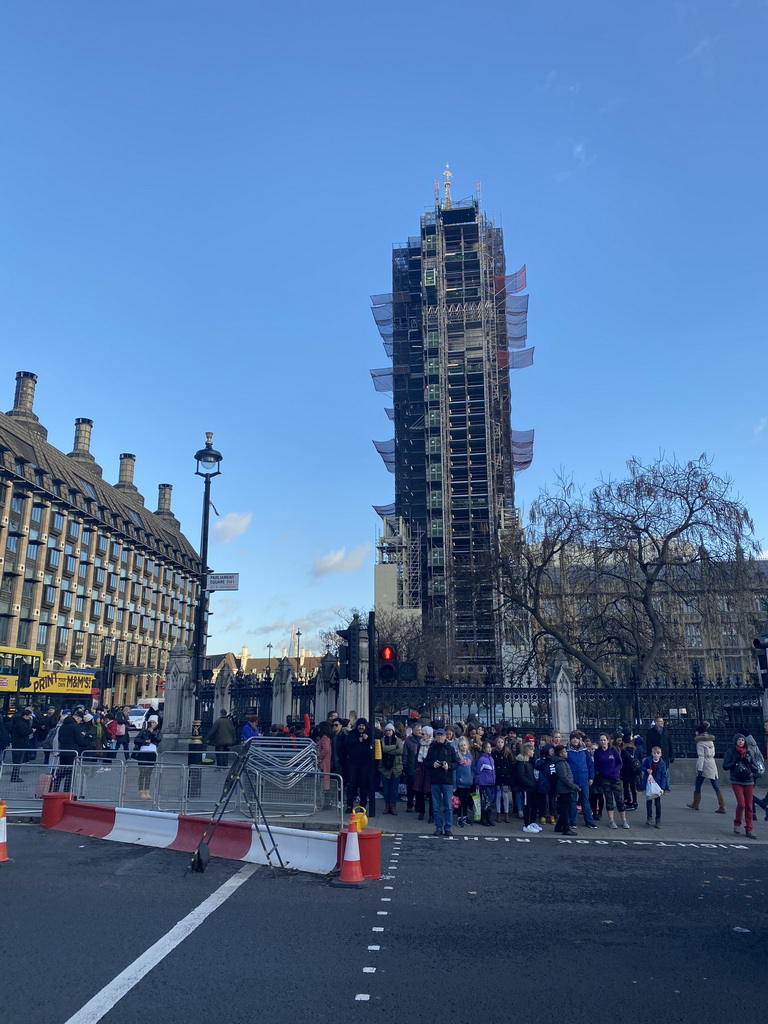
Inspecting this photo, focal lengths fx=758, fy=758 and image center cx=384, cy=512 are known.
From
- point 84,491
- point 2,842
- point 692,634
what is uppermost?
point 84,491

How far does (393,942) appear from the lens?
21.9 ft

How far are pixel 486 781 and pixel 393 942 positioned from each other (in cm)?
769

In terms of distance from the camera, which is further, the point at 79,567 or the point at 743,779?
the point at 79,567

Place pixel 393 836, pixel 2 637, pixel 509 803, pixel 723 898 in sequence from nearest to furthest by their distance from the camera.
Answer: pixel 723 898 → pixel 393 836 → pixel 509 803 → pixel 2 637

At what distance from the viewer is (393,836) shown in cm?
1268

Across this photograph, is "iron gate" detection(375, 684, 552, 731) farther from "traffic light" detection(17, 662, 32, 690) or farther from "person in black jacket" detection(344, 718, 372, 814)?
"traffic light" detection(17, 662, 32, 690)

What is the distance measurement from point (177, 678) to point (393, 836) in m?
13.1

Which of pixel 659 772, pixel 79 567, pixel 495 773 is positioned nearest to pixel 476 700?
pixel 659 772

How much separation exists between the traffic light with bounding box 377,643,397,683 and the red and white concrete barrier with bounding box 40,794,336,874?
3.92m

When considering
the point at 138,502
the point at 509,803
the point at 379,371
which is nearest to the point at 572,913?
the point at 509,803

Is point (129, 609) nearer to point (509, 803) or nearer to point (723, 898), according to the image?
point (509, 803)

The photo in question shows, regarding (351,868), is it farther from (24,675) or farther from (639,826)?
(24,675)

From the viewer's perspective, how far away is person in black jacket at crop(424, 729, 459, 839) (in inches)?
508

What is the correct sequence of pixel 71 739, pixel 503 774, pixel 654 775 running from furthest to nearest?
pixel 71 739, pixel 654 775, pixel 503 774
